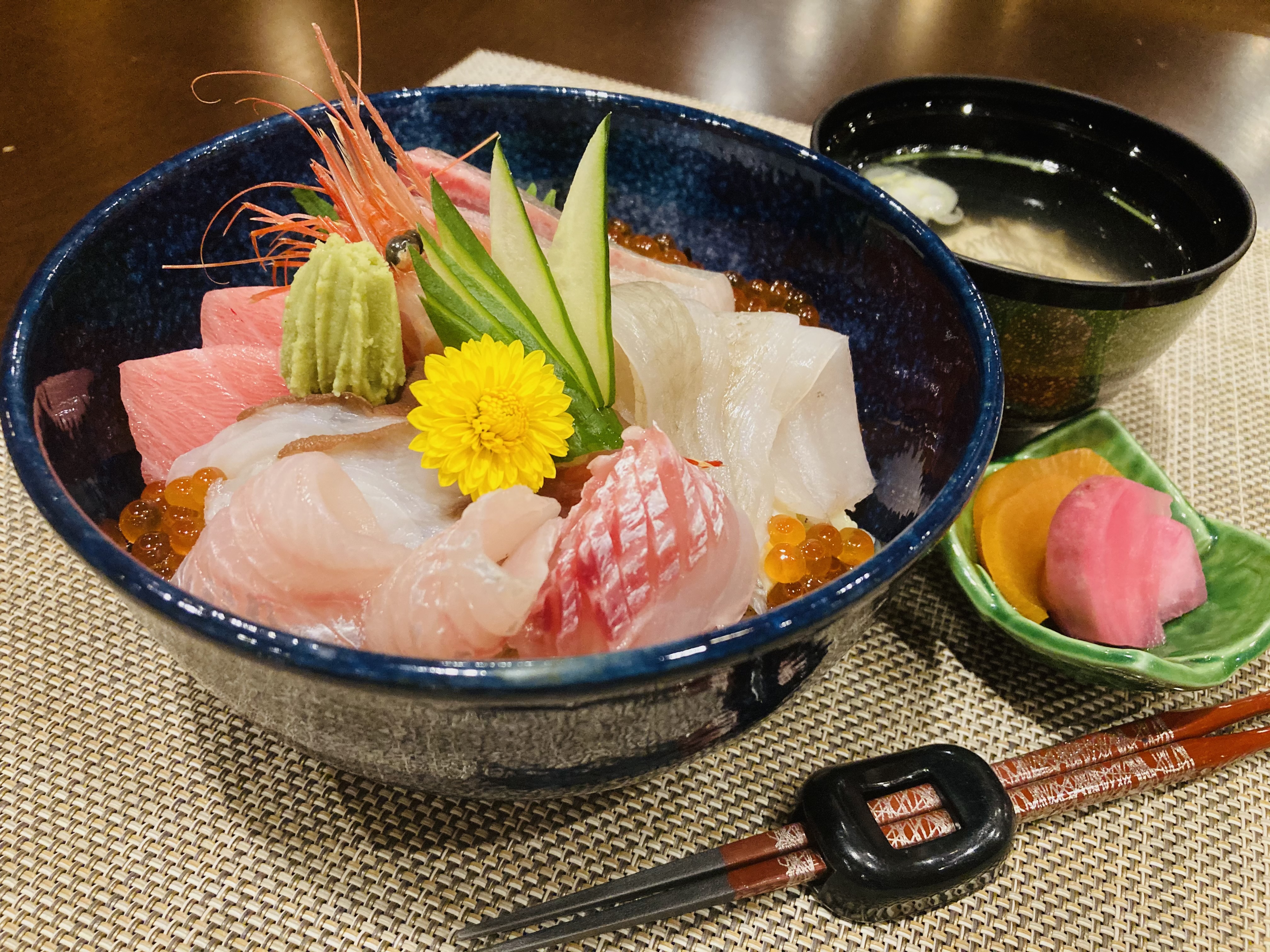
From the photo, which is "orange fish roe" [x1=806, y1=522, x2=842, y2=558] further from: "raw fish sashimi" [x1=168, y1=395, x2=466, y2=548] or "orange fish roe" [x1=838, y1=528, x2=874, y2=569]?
"raw fish sashimi" [x1=168, y1=395, x2=466, y2=548]

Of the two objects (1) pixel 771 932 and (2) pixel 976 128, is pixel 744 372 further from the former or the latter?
(2) pixel 976 128

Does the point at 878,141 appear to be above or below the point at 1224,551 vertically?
above

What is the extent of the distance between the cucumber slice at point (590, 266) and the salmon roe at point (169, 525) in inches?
15.1

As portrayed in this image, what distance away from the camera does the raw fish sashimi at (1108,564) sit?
1.02 meters

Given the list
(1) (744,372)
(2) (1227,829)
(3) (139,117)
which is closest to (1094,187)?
(1) (744,372)

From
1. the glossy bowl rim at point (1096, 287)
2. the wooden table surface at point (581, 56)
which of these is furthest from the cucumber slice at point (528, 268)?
the wooden table surface at point (581, 56)

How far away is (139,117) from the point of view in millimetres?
2014

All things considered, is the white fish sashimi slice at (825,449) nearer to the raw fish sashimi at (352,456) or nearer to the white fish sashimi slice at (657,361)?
the white fish sashimi slice at (657,361)

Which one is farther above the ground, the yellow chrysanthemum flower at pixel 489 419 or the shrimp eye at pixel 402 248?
the shrimp eye at pixel 402 248

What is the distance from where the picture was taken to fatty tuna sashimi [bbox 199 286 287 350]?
3.54 feet

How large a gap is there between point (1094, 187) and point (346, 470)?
1.28m

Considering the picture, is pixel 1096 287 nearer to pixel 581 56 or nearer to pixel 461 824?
pixel 461 824


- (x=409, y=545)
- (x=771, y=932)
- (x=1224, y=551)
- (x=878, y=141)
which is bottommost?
(x=771, y=932)

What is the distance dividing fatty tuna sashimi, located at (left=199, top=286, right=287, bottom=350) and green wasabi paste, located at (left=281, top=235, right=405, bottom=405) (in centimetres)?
11
